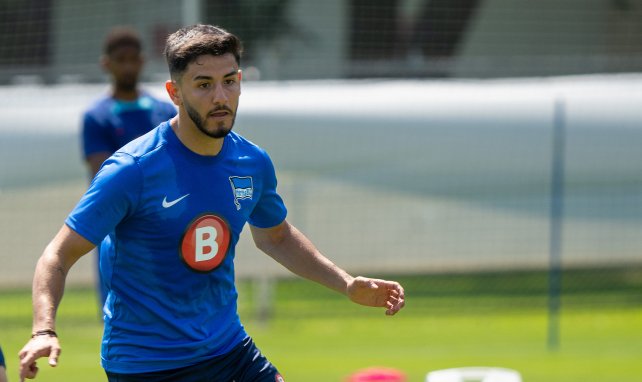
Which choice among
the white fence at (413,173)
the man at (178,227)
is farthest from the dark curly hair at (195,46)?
the white fence at (413,173)

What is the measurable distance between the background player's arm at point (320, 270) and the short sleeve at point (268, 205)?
0.15 feet

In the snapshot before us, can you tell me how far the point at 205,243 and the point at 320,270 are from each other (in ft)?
2.12

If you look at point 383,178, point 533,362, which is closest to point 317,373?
point 533,362

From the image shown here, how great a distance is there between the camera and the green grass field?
9109mm

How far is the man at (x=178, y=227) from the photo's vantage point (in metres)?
4.06

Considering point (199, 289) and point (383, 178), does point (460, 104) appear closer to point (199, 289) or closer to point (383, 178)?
point (383, 178)

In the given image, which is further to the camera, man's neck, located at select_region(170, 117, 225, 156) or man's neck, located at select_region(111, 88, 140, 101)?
man's neck, located at select_region(111, 88, 140, 101)

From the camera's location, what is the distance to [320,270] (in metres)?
4.72

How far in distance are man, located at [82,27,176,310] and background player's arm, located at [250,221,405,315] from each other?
11.6ft

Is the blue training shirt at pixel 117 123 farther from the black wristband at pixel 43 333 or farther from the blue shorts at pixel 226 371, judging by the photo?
the black wristband at pixel 43 333

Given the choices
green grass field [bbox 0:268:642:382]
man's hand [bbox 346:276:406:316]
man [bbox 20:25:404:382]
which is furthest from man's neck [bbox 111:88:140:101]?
man's hand [bbox 346:276:406:316]

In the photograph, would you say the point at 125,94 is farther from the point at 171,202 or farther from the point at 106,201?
the point at 106,201

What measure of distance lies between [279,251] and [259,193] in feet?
1.17

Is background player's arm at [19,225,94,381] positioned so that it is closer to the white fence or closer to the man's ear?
the man's ear
